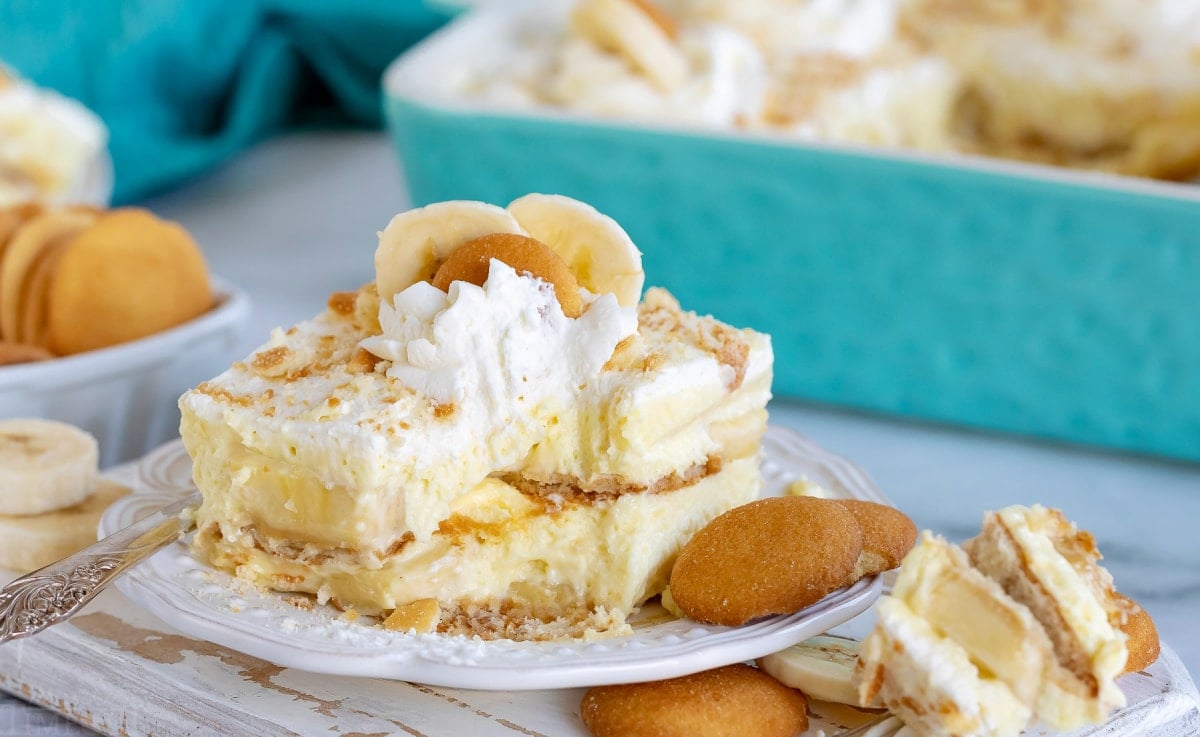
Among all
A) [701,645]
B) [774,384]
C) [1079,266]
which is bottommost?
[774,384]

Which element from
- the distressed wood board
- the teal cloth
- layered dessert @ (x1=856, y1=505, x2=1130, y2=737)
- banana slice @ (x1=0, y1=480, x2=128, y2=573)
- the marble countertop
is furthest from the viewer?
the teal cloth

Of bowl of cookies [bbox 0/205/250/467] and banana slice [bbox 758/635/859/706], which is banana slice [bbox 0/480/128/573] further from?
banana slice [bbox 758/635/859/706]

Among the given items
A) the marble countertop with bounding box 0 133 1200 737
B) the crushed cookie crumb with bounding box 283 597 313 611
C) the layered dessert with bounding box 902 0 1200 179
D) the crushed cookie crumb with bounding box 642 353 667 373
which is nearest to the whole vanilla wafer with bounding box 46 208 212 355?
the marble countertop with bounding box 0 133 1200 737

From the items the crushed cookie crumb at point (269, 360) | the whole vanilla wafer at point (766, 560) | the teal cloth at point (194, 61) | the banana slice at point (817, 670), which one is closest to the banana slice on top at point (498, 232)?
the crushed cookie crumb at point (269, 360)

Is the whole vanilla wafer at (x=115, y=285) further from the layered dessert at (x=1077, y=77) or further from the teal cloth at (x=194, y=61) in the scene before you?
the layered dessert at (x=1077, y=77)

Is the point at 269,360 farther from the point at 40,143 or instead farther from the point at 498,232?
the point at 40,143

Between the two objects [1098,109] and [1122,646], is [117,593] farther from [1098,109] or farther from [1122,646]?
[1098,109]

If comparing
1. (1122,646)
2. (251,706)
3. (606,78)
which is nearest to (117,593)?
(251,706)
